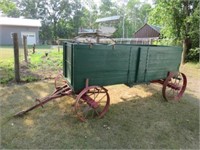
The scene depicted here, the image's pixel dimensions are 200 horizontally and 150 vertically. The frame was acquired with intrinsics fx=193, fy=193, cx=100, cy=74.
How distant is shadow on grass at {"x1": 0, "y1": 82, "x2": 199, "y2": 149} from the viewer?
2.88 meters

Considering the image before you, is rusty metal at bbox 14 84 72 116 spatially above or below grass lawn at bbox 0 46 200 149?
above

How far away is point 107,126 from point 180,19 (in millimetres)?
9002

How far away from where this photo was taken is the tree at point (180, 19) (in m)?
9.89

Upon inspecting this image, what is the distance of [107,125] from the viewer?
3.40 m

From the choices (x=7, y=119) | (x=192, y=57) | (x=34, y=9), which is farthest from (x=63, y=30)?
(x=7, y=119)

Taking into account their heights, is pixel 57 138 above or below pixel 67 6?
below

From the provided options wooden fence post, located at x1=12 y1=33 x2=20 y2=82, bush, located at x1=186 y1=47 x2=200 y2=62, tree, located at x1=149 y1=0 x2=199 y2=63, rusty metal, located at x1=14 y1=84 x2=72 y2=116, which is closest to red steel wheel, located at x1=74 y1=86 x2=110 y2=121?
rusty metal, located at x1=14 y1=84 x2=72 y2=116

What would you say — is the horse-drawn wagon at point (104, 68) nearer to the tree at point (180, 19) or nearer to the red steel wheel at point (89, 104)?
the red steel wheel at point (89, 104)

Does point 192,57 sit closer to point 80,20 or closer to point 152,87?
point 152,87

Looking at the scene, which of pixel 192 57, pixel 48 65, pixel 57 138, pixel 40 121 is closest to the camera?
pixel 57 138

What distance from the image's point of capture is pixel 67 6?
36812mm

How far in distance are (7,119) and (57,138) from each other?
115 centimetres

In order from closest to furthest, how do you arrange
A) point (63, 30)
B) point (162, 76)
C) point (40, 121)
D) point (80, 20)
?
point (40, 121)
point (162, 76)
point (63, 30)
point (80, 20)

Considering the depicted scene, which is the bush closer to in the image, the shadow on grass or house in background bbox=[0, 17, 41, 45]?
the shadow on grass
